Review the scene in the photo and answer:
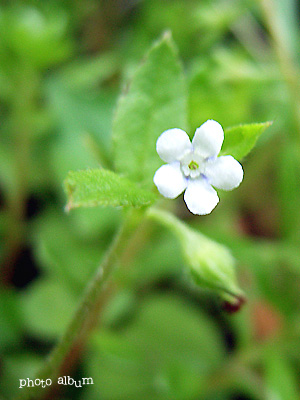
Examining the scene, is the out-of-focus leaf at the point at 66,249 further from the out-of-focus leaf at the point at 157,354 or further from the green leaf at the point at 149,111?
the green leaf at the point at 149,111

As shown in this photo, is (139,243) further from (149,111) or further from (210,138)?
(210,138)

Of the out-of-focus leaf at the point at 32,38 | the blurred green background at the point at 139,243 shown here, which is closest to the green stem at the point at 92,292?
the blurred green background at the point at 139,243

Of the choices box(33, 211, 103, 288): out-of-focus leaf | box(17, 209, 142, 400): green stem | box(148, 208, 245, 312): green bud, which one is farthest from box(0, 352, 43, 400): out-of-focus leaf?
box(148, 208, 245, 312): green bud

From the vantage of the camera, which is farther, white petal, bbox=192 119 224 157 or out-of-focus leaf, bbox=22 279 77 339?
out-of-focus leaf, bbox=22 279 77 339

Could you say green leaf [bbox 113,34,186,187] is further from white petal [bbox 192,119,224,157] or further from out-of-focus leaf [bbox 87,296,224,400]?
out-of-focus leaf [bbox 87,296,224,400]

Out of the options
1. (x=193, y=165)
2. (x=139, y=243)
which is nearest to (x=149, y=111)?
(x=193, y=165)

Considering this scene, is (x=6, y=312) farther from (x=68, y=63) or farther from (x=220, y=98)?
(x=68, y=63)
